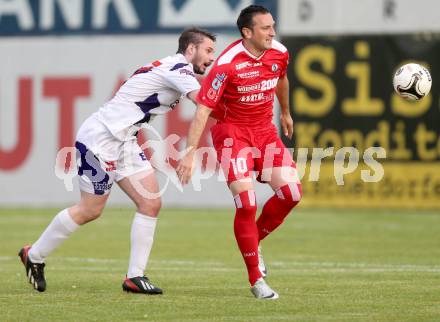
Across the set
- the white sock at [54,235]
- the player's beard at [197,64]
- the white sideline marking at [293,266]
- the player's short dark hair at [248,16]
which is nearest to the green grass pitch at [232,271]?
the white sideline marking at [293,266]

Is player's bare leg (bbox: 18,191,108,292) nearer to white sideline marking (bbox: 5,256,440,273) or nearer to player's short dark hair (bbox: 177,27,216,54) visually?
A: player's short dark hair (bbox: 177,27,216,54)

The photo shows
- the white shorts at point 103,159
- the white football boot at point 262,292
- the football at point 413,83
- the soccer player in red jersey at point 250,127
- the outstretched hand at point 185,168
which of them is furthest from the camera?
the football at point 413,83

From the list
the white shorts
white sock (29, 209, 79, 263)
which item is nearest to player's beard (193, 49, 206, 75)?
the white shorts

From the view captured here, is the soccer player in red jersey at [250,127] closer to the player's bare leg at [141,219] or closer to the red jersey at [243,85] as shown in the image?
the red jersey at [243,85]

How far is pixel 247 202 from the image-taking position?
8.99 meters

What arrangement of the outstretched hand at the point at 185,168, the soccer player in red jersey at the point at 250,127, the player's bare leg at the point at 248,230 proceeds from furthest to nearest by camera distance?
the soccer player in red jersey at the point at 250,127 < the player's bare leg at the point at 248,230 < the outstretched hand at the point at 185,168

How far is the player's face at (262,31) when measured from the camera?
9.18 metres

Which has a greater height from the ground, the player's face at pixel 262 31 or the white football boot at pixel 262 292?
the player's face at pixel 262 31

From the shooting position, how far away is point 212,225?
17.8 meters

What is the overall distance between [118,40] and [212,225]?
18.4 ft

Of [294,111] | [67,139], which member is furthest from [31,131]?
[294,111]

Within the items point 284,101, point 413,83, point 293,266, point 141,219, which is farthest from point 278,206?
point 293,266

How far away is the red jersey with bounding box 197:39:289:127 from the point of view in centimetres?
903

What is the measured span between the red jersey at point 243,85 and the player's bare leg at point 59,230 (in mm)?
1260
